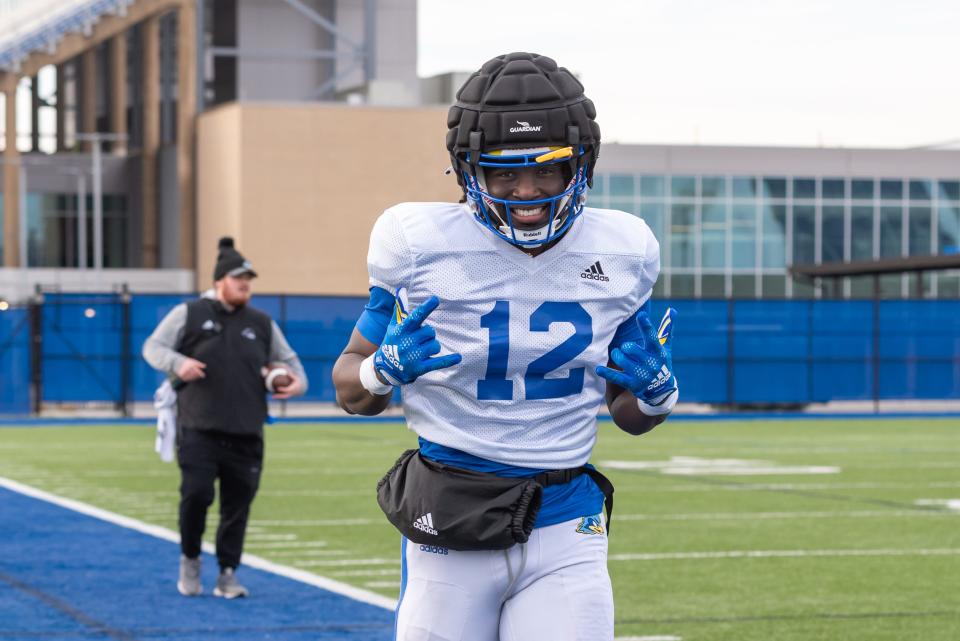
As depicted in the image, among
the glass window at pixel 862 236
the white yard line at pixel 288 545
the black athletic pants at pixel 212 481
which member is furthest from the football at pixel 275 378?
the glass window at pixel 862 236

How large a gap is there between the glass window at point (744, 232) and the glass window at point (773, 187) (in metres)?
0.59

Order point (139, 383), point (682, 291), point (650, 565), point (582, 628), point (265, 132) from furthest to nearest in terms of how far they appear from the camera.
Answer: point (682, 291)
point (265, 132)
point (139, 383)
point (650, 565)
point (582, 628)

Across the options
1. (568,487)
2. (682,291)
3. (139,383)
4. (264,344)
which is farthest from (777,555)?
(682,291)

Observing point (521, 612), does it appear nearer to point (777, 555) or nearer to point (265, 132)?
point (777, 555)

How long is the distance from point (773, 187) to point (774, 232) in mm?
1305

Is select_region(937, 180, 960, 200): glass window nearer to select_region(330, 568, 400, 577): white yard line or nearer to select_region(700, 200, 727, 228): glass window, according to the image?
select_region(700, 200, 727, 228): glass window

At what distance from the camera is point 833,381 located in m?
32.8

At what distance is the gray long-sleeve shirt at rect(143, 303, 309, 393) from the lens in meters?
9.67

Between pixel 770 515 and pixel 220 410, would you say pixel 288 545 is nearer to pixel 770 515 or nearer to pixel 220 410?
pixel 220 410

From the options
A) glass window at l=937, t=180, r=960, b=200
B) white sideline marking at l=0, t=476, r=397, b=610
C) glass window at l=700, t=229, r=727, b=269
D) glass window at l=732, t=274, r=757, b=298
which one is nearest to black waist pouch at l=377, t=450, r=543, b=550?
white sideline marking at l=0, t=476, r=397, b=610

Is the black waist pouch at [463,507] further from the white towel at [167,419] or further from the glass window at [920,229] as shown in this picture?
the glass window at [920,229]

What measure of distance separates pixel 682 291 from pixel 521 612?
46377 millimetres

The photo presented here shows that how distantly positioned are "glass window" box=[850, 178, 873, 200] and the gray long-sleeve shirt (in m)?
43.1

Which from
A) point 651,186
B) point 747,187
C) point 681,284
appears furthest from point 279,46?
point 747,187
